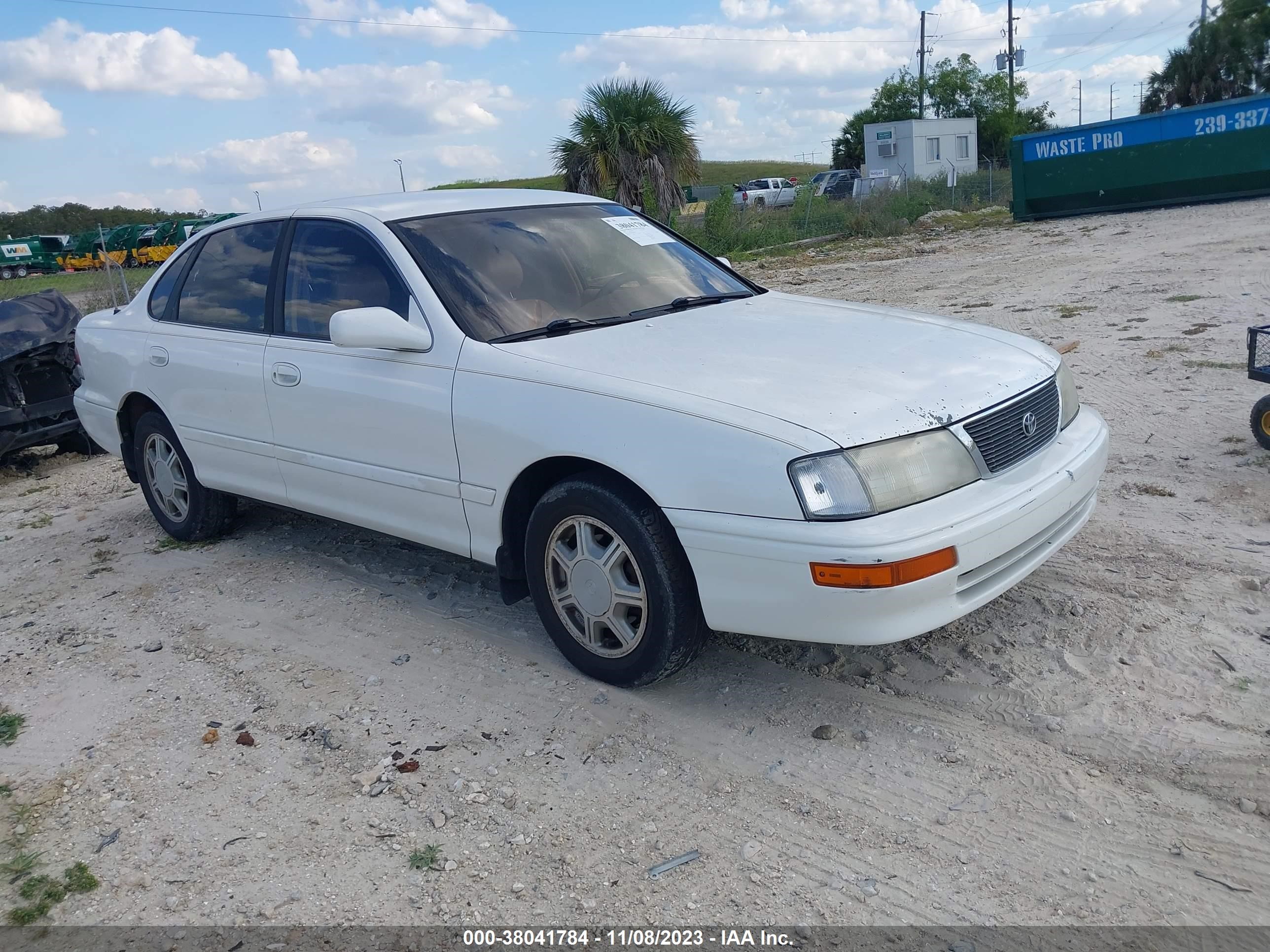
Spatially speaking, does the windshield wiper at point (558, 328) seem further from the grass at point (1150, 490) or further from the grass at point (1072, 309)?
the grass at point (1072, 309)

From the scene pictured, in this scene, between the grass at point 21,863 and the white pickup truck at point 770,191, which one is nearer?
the grass at point 21,863

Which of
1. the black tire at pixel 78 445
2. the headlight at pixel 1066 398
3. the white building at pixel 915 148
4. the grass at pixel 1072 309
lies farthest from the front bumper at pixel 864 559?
the white building at pixel 915 148

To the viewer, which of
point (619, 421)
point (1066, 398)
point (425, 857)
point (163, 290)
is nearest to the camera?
point (425, 857)

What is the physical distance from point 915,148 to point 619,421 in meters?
40.5

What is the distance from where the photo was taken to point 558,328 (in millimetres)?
3955

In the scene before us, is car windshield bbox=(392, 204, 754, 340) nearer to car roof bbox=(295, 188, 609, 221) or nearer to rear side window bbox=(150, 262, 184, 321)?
car roof bbox=(295, 188, 609, 221)

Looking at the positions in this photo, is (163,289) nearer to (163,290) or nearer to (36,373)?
(163,290)

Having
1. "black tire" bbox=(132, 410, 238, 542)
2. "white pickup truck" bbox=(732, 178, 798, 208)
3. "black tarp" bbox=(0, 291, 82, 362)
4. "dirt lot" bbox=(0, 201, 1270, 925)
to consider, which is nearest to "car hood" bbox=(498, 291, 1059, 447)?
"dirt lot" bbox=(0, 201, 1270, 925)

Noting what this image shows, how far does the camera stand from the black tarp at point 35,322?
7930 millimetres

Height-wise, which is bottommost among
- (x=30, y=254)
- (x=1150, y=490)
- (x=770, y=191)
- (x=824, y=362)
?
(x=1150, y=490)

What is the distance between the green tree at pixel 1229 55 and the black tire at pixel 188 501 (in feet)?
179

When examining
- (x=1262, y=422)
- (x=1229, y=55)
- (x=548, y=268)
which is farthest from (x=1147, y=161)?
(x=1229, y=55)

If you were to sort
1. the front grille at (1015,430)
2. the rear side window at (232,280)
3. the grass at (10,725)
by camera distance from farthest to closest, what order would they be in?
the rear side window at (232,280) → the grass at (10,725) → the front grille at (1015,430)

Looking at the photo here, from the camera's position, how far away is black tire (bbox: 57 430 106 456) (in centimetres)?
877
